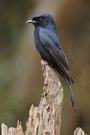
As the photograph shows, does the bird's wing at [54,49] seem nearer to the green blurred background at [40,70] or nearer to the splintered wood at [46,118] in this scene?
the splintered wood at [46,118]

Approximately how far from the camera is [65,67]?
10625 mm

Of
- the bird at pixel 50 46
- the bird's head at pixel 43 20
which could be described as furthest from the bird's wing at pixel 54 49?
the bird's head at pixel 43 20

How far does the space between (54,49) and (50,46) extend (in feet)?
0.26

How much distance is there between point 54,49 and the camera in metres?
10.8

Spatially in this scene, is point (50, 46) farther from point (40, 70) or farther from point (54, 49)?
point (40, 70)

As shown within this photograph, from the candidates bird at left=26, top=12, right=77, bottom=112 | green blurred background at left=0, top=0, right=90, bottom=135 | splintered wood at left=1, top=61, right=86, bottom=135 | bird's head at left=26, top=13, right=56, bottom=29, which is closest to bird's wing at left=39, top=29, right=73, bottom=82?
bird at left=26, top=12, right=77, bottom=112

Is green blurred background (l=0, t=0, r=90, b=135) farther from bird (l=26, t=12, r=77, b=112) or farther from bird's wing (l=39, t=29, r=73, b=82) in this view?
bird's wing (l=39, t=29, r=73, b=82)

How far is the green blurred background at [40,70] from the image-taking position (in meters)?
16.7

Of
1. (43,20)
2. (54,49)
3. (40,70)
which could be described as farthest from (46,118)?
(40,70)

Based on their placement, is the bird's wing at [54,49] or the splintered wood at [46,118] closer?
the splintered wood at [46,118]

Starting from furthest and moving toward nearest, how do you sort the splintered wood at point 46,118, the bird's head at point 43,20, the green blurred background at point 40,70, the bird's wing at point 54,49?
the green blurred background at point 40,70 → the bird's head at point 43,20 → the bird's wing at point 54,49 → the splintered wood at point 46,118

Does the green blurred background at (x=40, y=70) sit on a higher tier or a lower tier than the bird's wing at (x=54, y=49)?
higher

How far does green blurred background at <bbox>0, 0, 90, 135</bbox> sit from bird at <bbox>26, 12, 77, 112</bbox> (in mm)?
5459

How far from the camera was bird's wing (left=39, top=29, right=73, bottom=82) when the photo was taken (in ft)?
34.9
